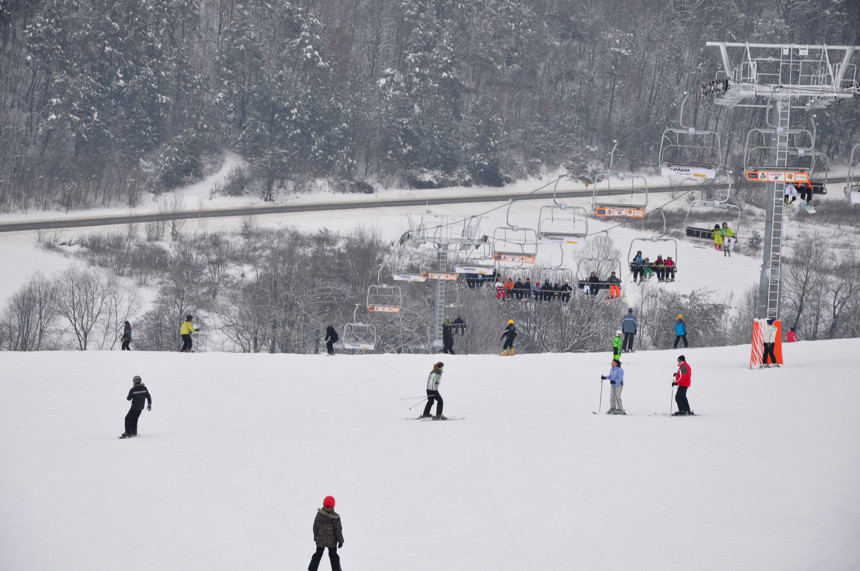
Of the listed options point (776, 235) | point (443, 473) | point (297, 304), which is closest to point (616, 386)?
point (443, 473)

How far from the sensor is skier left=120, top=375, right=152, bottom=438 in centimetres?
2011

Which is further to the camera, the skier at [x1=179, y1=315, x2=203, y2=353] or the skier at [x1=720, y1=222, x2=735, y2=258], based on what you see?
the skier at [x1=179, y1=315, x2=203, y2=353]

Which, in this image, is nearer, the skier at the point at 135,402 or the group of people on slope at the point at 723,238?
the skier at the point at 135,402

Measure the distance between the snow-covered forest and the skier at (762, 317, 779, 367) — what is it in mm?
50352

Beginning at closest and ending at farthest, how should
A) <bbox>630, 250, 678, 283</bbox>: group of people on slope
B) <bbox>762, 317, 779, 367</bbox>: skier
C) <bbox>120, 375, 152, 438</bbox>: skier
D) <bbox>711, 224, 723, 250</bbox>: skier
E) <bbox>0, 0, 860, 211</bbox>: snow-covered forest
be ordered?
<bbox>120, 375, 152, 438</bbox>: skier < <bbox>762, 317, 779, 367</bbox>: skier < <bbox>711, 224, 723, 250</bbox>: skier < <bbox>630, 250, 678, 283</bbox>: group of people on slope < <bbox>0, 0, 860, 211</bbox>: snow-covered forest

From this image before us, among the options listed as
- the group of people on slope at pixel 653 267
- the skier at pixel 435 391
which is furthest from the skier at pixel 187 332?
the group of people on slope at pixel 653 267

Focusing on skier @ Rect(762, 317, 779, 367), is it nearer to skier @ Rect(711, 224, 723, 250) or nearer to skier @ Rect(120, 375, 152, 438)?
skier @ Rect(711, 224, 723, 250)

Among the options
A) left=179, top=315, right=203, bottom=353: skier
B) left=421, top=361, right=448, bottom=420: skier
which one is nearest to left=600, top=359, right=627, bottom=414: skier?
left=421, top=361, right=448, bottom=420: skier

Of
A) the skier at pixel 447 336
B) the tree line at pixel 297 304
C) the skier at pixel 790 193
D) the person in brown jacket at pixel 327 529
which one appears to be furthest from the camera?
the tree line at pixel 297 304

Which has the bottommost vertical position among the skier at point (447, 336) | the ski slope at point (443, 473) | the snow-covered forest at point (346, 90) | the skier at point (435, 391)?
the ski slope at point (443, 473)

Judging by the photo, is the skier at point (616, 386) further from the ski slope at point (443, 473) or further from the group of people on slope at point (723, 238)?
the group of people on slope at point (723, 238)

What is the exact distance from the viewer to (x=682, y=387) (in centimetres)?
2048

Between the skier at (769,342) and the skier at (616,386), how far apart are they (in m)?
5.79

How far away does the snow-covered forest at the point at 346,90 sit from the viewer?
233 ft
